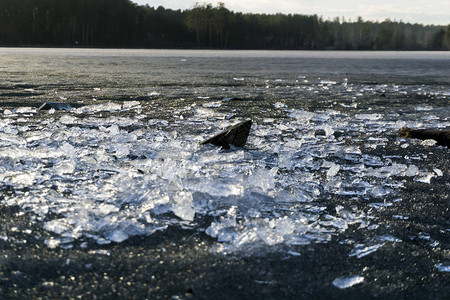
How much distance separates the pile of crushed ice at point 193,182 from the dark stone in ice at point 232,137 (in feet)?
0.25

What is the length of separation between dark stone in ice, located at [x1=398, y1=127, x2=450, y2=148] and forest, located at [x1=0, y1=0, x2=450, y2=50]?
69.2 metres

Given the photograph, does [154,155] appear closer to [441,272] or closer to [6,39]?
[441,272]

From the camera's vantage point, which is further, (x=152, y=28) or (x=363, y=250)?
(x=152, y=28)

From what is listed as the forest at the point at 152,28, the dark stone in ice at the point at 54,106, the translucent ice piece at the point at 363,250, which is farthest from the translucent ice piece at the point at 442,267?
the forest at the point at 152,28

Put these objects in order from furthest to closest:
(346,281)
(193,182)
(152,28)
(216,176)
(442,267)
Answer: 1. (152,28)
2. (216,176)
3. (193,182)
4. (442,267)
5. (346,281)

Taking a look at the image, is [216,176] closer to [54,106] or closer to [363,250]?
[363,250]

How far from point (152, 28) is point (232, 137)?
82219mm

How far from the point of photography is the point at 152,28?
8100cm

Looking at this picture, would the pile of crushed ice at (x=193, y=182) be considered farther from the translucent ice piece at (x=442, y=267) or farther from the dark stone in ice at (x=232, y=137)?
the translucent ice piece at (x=442, y=267)

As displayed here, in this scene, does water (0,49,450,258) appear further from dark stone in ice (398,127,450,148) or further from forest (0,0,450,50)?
forest (0,0,450,50)

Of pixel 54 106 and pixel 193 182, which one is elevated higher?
pixel 54 106

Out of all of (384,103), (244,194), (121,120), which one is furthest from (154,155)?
(384,103)

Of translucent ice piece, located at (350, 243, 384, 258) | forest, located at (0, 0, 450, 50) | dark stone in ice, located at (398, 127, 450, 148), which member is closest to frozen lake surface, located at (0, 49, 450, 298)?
translucent ice piece, located at (350, 243, 384, 258)

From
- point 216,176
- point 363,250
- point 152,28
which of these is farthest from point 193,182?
point 152,28
